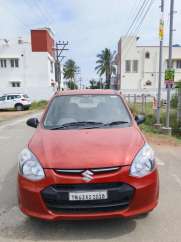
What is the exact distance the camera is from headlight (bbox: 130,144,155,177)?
3.13 metres

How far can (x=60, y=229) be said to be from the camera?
3410mm

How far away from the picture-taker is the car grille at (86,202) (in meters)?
3.03

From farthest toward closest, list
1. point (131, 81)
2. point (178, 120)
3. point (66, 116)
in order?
1. point (131, 81)
2. point (178, 120)
3. point (66, 116)

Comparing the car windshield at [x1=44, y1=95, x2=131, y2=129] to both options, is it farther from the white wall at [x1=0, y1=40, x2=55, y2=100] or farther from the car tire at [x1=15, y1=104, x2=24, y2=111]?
the white wall at [x1=0, y1=40, x2=55, y2=100]

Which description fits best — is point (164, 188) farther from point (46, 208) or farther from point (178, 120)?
point (178, 120)

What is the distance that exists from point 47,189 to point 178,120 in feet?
29.7

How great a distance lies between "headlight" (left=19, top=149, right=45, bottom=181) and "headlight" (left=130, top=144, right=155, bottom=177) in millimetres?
1062

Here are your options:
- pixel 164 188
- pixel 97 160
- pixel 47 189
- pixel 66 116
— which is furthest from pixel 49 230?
pixel 164 188

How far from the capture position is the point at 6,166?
632cm

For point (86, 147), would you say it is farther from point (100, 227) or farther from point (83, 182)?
point (100, 227)

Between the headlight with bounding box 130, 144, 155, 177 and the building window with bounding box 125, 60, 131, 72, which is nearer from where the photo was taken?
the headlight with bounding box 130, 144, 155, 177

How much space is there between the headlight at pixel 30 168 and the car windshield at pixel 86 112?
37.9 inches

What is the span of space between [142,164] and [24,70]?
40.9 metres

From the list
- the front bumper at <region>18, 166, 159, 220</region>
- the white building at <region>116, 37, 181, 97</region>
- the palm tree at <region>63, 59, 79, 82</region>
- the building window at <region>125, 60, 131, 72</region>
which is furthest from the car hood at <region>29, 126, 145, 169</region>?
the palm tree at <region>63, 59, 79, 82</region>
